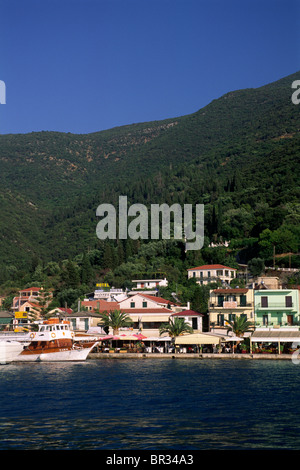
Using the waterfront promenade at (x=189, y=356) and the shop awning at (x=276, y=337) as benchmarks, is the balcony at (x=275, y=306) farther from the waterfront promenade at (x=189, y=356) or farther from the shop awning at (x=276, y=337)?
the waterfront promenade at (x=189, y=356)

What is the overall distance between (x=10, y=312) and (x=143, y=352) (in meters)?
50.3

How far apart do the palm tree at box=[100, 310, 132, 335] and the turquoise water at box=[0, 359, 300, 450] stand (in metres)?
20.8

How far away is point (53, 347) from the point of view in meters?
61.7

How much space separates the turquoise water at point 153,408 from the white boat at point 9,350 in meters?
8.15

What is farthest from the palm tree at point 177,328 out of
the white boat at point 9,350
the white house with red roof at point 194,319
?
the white boat at point 9,350

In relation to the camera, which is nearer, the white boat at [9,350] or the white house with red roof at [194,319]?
the white boat at [9,350]

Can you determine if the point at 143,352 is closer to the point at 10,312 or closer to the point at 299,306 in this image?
the point at 299,306

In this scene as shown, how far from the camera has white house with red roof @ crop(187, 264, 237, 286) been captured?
9649cm

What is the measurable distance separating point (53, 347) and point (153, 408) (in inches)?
1245

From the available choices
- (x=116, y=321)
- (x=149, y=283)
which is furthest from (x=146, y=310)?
(x=149, y=283)

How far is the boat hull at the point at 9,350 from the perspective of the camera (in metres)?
60.5

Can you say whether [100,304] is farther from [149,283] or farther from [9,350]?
[9,350]

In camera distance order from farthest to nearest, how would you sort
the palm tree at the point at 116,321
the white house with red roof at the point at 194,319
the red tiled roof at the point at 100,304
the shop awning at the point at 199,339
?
the red tiled roof at the point at 100,304, the white house with red roof at the point at 194,319, the palm tree at the point at 116,321, the shop awning at the point at 199,339

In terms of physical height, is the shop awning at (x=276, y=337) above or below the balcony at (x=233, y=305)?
below
